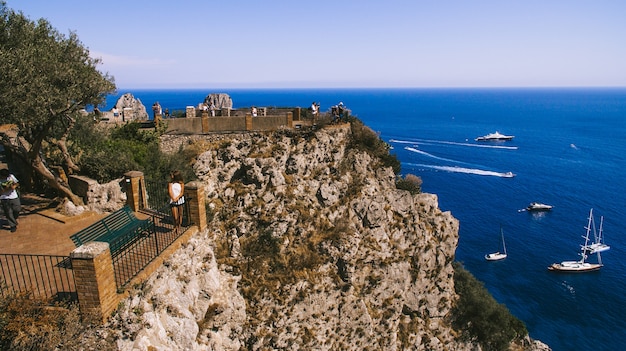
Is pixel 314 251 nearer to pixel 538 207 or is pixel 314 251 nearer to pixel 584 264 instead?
pixel 584 264

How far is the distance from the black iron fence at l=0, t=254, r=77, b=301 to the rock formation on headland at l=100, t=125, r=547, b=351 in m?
4.35

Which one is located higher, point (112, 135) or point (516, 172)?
point (112, 135)

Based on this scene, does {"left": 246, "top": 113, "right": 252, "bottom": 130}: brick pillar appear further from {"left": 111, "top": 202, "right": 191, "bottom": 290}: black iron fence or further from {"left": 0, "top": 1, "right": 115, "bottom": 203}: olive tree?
{"left": 111, "top": 202, "right": 191, "bottom": 290}: black iron fence

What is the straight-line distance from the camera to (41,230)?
13516mm

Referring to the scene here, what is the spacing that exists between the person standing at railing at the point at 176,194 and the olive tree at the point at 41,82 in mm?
5291

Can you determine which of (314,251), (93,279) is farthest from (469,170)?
(93,279)

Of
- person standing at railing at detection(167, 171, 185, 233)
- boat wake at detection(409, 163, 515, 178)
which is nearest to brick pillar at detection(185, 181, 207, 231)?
person standing at railing at detection(167, 171, 185, 233)

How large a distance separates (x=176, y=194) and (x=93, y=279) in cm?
463

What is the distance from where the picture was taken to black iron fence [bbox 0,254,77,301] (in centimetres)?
947

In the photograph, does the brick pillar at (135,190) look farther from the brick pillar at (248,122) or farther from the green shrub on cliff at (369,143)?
the green shrub on cliff at (369,143)

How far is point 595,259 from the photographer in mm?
44031

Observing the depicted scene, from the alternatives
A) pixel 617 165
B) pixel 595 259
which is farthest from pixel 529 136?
pixel 595 259

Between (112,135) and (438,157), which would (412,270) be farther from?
(438,157)

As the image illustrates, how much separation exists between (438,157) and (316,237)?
68802mm
